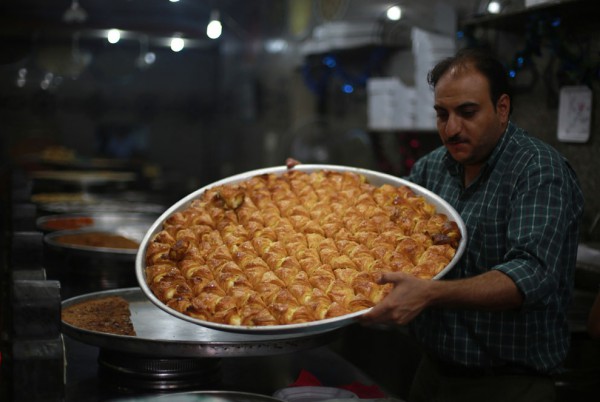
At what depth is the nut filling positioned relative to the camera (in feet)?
6.22

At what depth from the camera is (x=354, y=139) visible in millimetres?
6297

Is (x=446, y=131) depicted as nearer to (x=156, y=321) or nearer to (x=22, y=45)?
(x=156, y=321)

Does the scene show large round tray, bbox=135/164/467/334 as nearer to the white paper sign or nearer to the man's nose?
the man's nose

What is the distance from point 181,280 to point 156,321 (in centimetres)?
41

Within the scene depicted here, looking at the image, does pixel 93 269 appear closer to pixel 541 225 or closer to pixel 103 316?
pixel 103 316

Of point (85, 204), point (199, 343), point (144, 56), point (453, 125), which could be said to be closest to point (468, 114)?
point (453, 125)

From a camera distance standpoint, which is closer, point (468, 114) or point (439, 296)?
point (439, 296)

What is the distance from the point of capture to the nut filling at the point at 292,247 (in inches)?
74.7

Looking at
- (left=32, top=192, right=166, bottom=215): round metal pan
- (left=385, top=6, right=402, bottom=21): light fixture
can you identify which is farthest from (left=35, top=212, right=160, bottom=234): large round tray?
(left=385, top=6, right=402, bottom=21): light fixture

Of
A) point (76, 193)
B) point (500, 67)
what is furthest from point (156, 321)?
point (76, 193)

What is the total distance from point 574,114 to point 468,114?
187cm

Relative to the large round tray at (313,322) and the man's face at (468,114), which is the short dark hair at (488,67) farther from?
the large round tray at (313,322)

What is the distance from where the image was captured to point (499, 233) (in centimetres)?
206

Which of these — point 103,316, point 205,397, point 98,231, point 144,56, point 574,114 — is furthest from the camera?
point 144,56
